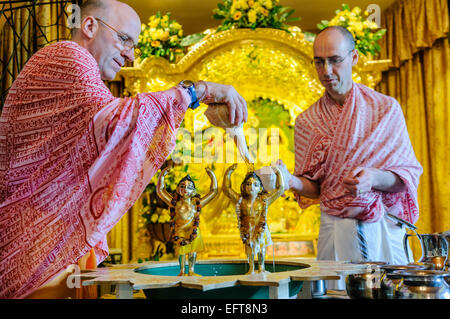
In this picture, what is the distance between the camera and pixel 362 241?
1787 mm

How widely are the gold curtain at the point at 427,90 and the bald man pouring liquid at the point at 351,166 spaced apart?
2988 mm

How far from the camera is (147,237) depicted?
4.70m

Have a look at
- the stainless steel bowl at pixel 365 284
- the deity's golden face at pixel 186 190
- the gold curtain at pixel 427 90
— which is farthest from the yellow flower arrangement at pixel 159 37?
the stainless steel bowl at pixel 365 284

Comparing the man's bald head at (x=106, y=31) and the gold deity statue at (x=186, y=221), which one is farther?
the man's bald head at (x=106, y=31)

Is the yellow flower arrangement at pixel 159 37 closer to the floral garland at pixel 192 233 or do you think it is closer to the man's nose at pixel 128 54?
the man's nose at pixel 128 54

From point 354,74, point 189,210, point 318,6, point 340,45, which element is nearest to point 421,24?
point 354,74

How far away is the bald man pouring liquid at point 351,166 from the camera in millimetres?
1789

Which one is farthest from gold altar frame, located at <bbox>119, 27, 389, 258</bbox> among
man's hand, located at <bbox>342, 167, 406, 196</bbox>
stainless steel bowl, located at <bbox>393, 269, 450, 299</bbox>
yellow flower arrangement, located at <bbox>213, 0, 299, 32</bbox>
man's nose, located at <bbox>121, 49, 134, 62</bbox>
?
stainless steel bowl, located at <bbox>393, 269, 450, 299</bbox>

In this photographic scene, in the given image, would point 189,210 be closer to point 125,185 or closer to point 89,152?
point 125,185

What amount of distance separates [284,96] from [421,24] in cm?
151

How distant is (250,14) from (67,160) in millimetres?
3679

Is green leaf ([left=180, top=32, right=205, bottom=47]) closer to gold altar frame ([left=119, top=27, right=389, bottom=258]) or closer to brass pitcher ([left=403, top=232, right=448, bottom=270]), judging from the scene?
gold altar frame ([left=119, top=27, right=389, bottom=258])

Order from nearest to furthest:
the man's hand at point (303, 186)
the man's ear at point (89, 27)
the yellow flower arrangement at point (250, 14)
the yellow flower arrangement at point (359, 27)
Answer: the man's ear at point (89, 27) → the man's hand at point (303, 186) → the yellow flower arrangement at point (359, 27) → the yellow flower arrangement at point (250, 14)

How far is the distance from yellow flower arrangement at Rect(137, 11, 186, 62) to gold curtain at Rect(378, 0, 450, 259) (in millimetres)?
2373
